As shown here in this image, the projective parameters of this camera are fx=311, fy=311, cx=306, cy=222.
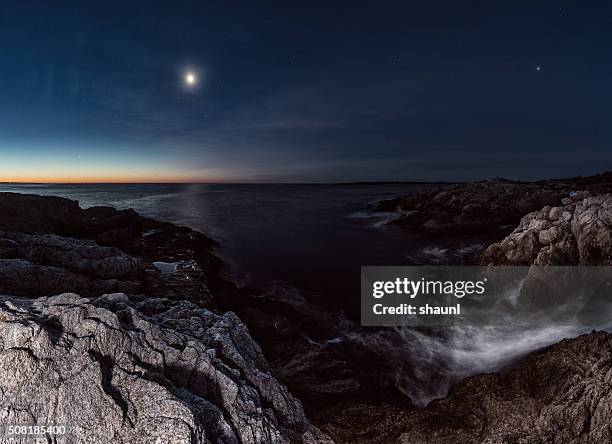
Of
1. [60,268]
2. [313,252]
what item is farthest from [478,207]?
[60,268]

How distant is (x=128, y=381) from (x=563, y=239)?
21.2 m

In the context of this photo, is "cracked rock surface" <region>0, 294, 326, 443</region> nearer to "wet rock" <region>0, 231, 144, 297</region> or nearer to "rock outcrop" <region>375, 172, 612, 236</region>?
"wet rock" <region>0, 231, 144, 297</region>

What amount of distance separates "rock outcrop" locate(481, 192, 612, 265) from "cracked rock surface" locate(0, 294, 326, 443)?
56.5 feet

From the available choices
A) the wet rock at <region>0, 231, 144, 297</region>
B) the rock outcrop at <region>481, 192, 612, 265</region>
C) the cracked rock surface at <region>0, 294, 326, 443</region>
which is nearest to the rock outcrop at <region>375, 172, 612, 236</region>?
the rock outcrop at <region>481, 192, 612, 265</region>

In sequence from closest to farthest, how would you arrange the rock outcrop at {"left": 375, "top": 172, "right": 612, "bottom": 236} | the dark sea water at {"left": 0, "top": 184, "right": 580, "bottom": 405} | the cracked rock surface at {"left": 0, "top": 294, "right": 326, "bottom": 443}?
the cracked rock surface at {"left": 0, "top": 294, "right": 326, "bottom": 443} → the dark sea water at {"left": 0, "top": 184, "right": 580, "bottom": 405} → the rock outcrop at {"left": 375, "top": 172, "right": 612, "bottom": 236}

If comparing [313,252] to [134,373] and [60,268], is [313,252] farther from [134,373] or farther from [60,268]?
[134,373]

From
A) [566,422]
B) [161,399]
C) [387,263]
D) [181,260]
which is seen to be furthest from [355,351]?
[387,263]

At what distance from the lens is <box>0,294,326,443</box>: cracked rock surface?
14.0 ft

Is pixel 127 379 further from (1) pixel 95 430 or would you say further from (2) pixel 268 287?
(2) pixel 268 287

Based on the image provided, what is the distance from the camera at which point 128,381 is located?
4.80 meters

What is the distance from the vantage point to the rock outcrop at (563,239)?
53.3 feet

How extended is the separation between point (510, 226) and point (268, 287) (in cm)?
2907

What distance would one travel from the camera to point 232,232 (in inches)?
1635

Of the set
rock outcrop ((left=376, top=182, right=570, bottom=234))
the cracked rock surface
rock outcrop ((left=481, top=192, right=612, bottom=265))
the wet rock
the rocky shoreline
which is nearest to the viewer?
the cracked rock surface
